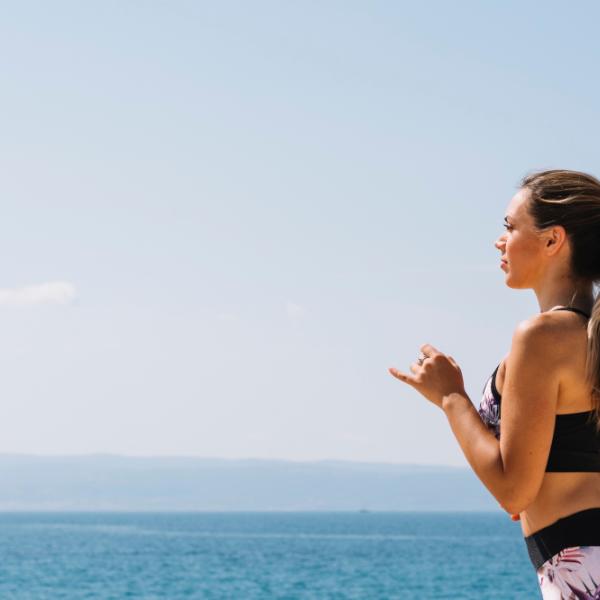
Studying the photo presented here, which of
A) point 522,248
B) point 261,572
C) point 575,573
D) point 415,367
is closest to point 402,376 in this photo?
point 415,367

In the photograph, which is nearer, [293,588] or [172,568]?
[293,588]

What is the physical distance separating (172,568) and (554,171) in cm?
7494

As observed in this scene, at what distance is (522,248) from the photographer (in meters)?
3.72

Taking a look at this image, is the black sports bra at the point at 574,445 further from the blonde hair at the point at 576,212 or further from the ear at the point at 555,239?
the ear at the point at 555,239

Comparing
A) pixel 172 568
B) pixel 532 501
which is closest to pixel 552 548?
pixel 532 501

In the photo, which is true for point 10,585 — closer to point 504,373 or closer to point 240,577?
point 240,577

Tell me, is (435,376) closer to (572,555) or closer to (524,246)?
(524,246)

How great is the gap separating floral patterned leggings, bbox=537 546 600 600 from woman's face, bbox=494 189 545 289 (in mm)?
746

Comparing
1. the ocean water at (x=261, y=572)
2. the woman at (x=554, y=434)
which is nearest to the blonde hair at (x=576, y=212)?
the woman at (x=554, y=434)

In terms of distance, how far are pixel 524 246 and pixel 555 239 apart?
0.09m

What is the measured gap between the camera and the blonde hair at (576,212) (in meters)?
3.67

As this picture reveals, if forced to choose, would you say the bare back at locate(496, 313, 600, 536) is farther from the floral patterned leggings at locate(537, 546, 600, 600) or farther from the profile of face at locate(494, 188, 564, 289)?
the profile of face at locate(494, 188, 564, 289)

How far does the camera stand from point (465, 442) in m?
3.55

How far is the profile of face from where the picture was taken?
145 inches
